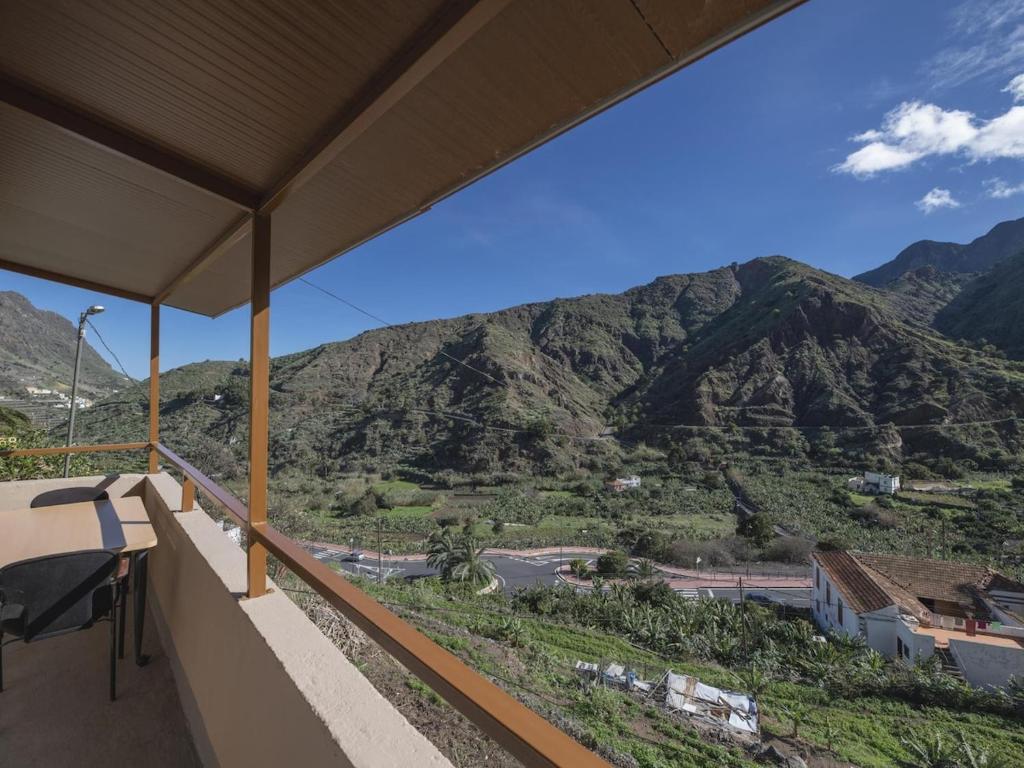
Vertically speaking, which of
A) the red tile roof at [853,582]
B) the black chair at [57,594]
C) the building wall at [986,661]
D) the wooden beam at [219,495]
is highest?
the wooden beam at [219,495]

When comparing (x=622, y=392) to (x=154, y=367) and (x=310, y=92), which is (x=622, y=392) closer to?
(x=154, y=367)

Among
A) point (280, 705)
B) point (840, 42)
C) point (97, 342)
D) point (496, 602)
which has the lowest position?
point (496, 602)

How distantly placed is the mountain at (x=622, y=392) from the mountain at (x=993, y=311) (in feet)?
8.96

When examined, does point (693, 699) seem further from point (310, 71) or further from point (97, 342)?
point (97, 342)

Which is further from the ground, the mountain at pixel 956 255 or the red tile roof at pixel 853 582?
the mountain at pixel 956 255

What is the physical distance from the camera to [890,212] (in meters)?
39.8

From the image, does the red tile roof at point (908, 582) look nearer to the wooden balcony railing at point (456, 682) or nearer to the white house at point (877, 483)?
the white house at point (877, 483)

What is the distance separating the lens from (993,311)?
4138cm

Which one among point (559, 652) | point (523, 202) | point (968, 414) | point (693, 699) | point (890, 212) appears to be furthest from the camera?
point (890, 212)

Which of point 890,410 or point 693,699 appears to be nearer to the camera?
point 693,699

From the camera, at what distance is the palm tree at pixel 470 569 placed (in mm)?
17375

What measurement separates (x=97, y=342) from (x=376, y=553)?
17.5 m

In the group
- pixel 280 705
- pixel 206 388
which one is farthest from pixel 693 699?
pixel 206 388

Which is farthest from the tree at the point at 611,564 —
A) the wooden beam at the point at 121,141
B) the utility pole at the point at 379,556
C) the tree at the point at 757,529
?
the wooden beam at the point at 121,141
